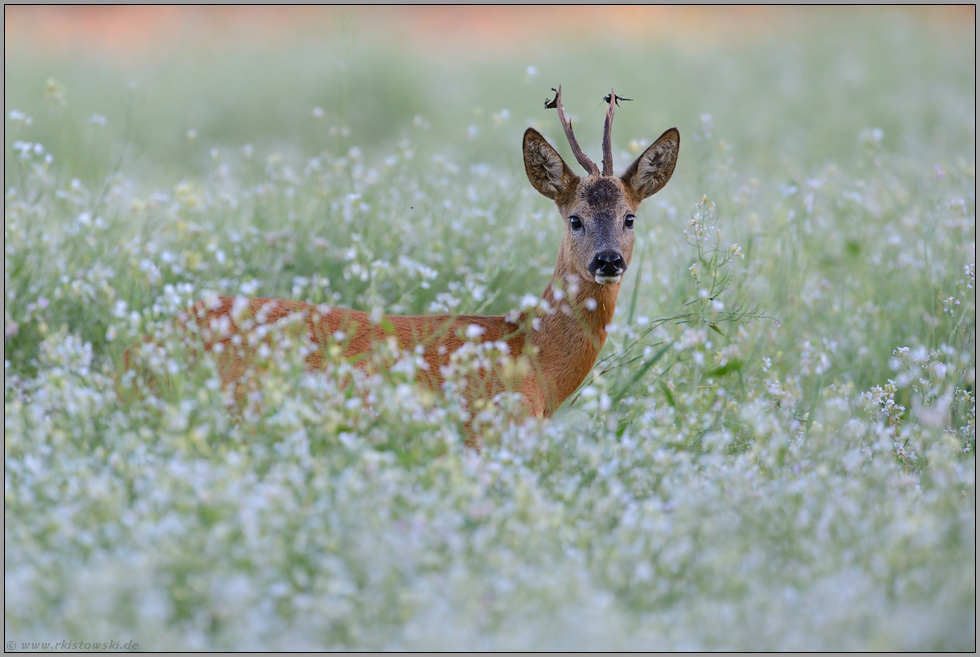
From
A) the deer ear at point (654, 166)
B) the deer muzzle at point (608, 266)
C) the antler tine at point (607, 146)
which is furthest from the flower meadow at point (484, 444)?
the antler tine at point (607, 146)

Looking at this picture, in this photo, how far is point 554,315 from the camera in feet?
16.5

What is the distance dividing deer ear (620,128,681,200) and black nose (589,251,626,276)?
644 millimetres

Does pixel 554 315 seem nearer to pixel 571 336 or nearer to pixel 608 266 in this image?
pixel 571 336

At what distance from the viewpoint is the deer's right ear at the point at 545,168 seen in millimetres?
5156

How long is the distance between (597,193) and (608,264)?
51 cm

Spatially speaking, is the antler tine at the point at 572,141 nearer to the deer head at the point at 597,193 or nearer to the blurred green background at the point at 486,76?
the deer head at the point at 597,193

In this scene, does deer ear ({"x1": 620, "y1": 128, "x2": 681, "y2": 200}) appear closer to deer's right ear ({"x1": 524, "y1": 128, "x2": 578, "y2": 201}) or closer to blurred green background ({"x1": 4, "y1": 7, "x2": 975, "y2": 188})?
deer's right ear ({"x1": 524, "y1": 128, "x2": 578, "y2": 201})

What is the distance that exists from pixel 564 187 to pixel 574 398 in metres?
1.20

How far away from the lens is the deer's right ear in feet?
16.9

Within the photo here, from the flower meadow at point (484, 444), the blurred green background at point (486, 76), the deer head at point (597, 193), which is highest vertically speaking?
the blurred green background at point (486, 76)

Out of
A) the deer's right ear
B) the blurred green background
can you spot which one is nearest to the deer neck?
the deer's right ear

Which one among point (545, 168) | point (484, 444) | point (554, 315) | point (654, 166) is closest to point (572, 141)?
point (545, 168)

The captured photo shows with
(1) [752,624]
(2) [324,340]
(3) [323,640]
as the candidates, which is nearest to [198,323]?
(2) [324,340]

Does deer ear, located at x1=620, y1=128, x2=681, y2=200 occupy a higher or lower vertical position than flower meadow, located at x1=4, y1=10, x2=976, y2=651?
higher
